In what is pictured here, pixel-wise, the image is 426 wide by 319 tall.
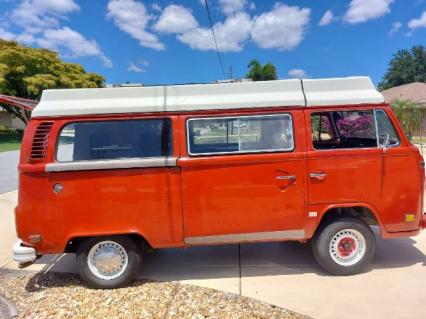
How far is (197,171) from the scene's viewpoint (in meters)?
4.72

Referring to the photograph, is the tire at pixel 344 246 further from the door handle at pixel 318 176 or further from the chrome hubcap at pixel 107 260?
the chrome hubcap at pixel 107 260

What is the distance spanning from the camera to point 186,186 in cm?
472

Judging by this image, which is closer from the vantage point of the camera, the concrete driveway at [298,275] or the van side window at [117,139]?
the concrete driveway at [298,275]

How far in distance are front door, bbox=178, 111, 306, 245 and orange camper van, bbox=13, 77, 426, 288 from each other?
1cm

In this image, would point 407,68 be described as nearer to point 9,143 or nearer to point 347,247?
point 9,143

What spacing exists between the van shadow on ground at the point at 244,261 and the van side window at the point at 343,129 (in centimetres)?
165

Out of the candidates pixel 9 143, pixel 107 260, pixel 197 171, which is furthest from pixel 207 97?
pixel 9 143

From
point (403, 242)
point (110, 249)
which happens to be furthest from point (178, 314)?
point (403, 242)

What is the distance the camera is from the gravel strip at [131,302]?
4.18m

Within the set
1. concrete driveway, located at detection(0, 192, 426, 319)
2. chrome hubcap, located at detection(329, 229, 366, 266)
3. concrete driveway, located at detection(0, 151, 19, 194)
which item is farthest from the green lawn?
chrome hubcap, located at detection(329, 229, 366, 266)

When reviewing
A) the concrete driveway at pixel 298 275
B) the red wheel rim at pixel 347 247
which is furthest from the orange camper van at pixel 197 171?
the concrete driveway at pixel 298 275

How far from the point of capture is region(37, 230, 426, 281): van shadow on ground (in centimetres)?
525

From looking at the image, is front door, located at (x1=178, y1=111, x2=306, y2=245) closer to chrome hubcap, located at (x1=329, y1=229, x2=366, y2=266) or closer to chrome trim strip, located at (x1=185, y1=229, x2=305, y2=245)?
chrome trim strip, located at (x1=185, y1=229, x2=305, y2=245)

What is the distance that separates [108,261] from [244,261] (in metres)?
1.90
